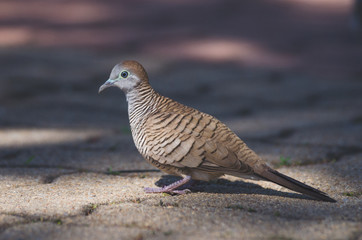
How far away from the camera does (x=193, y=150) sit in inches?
96.7

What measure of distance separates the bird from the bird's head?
0.53 ft

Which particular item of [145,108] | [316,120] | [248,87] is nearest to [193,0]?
[248,87]

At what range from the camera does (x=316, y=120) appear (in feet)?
13.7

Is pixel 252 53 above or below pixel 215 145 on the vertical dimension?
above

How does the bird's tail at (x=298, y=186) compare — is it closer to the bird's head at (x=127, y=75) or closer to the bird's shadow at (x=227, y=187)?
the bird's shadow at (x=227, y=187)

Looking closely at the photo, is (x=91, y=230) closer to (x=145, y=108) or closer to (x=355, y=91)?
(x=145, y=108)

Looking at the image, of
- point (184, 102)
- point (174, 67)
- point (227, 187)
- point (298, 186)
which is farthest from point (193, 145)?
point (174, 67)

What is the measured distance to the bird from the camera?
2426 millimetres

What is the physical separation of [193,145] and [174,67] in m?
4.17

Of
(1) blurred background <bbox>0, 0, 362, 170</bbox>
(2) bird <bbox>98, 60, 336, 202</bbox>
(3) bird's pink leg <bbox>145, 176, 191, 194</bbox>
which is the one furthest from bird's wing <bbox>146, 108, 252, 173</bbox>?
(1) blurred background <bbox>0, 0, 362, 170</bbox>

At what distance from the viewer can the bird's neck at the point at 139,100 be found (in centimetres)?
272

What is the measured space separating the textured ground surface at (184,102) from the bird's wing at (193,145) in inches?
7.0

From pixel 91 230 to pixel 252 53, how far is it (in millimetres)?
5514

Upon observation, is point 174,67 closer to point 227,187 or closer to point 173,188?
point 227,187
